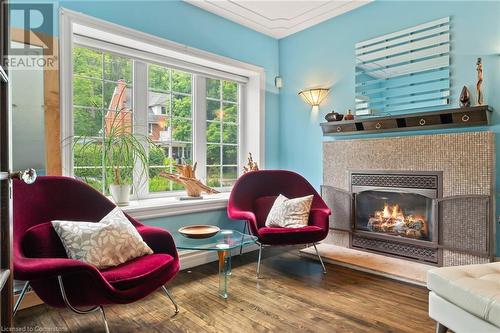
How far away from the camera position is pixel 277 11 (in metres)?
3.47

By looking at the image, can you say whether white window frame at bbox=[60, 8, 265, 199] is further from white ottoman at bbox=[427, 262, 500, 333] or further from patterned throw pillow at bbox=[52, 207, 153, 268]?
white ottoman at bbox=[427, 262, 500, 333]

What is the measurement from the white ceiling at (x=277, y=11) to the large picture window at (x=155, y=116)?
0.75 meters

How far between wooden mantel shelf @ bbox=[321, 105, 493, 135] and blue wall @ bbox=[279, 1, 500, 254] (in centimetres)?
13

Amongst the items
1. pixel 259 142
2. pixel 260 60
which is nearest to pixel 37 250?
pixel 259 142

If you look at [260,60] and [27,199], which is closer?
[27,199]

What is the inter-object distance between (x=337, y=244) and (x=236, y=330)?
1.97m

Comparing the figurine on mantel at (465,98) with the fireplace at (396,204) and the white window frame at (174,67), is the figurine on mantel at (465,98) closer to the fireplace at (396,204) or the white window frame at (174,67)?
the fireplace at (396,204)

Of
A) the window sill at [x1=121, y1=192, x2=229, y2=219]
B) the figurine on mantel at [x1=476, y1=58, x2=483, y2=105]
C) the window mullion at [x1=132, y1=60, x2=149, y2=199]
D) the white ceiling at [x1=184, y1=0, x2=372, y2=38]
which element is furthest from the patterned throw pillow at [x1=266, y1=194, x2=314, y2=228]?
the white ceiling at [x1=184, y1=0, x2=372, y2=38]

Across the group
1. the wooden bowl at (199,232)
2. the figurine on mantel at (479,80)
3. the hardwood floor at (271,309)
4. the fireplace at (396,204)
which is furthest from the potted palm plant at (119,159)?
the figurine on mantel at (479,80)

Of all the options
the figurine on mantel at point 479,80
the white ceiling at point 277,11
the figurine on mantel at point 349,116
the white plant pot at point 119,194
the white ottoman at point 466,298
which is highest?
the white ceiling at point 277,11

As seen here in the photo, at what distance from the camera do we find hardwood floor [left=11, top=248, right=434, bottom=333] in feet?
6.34

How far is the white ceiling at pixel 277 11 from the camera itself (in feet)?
10.8

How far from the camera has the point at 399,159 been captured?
10.0ft

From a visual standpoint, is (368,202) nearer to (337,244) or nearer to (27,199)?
(337,244)
